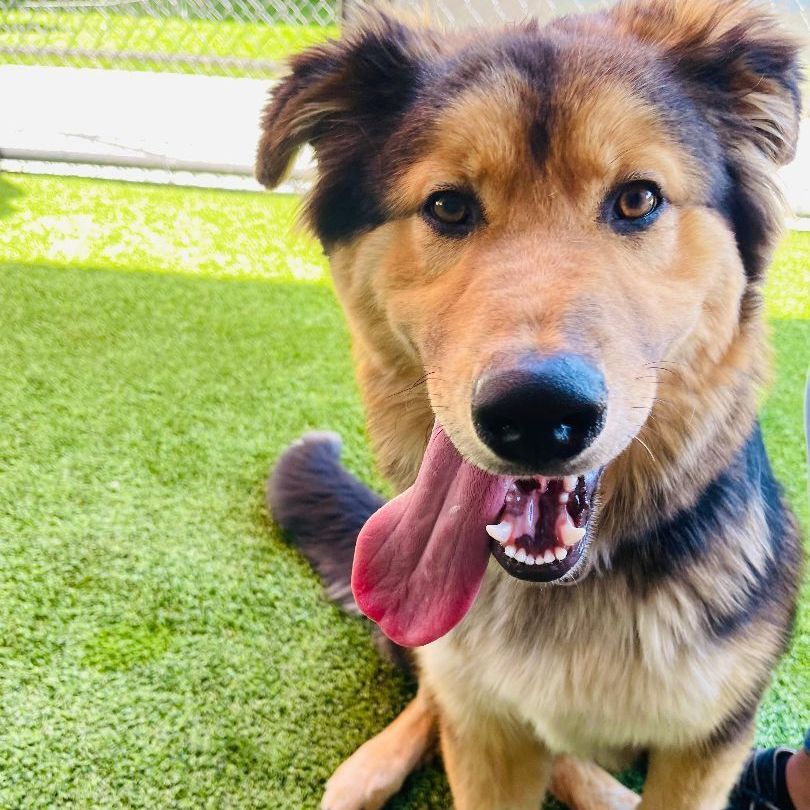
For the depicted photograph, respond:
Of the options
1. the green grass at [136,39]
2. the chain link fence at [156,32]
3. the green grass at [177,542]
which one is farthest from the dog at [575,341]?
the green grass at [136,39]

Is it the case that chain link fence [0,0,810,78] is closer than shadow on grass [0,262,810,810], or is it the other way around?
shadow on grass [0,262,810,810]

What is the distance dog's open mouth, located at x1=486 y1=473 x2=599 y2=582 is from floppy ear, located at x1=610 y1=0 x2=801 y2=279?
1.87 feet

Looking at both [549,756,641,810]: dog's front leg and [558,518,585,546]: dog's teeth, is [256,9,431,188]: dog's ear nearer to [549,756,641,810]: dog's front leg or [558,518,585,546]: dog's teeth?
[558,518,585,546]: dog's teeth

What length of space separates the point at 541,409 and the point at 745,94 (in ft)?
2.76

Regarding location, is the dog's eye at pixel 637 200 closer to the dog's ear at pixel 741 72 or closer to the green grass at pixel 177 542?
the dog's ear at pixel 741 72

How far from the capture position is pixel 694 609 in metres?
1.51

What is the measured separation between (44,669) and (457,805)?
1.17 metres

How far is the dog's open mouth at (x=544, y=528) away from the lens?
1325 mm

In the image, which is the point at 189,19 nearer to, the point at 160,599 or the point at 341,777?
the point at 160,599

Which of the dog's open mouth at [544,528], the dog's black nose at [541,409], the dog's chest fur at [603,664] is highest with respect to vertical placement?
the dog's black nose at [541,409]

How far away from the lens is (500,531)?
1.38 metres

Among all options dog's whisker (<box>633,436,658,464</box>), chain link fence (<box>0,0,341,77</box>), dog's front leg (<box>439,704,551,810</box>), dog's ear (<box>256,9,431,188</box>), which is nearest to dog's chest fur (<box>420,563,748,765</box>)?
dog's front leg (<box>439,704,551,810</box>)

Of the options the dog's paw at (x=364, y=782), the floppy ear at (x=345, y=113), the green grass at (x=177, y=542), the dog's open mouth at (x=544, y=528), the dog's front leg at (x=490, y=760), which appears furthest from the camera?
the green grass at (x=177, y=542)

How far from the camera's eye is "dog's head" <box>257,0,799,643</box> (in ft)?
3.96
